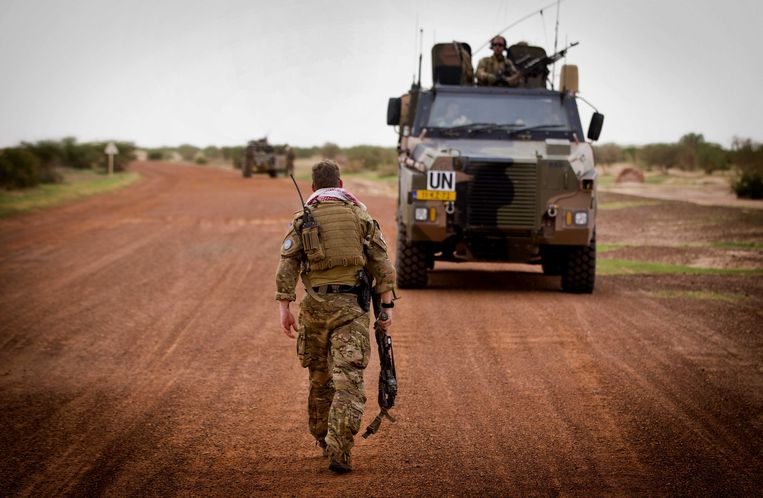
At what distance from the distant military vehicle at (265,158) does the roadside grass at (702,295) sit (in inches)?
1327

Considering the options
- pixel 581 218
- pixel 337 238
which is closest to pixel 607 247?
pixel 581 218

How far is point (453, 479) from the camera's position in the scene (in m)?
4.93

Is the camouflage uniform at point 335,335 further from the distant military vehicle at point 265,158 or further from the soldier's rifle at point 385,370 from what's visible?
the distant military vehicle at point 265,158

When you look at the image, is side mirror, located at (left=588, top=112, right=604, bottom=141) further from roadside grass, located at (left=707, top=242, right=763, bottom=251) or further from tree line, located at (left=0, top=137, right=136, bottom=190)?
tree line, located at (left=0, top=137, right=136, bottom=190)

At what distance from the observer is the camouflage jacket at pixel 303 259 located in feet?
16.9

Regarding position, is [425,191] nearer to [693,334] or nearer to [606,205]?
[693,334]

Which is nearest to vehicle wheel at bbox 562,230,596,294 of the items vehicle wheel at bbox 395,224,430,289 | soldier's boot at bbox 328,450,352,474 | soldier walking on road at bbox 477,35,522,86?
vehicle wheel at bbox 395,224,430,289

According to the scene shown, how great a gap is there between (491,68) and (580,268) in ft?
10.1

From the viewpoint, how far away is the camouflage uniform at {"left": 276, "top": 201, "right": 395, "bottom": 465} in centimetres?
502

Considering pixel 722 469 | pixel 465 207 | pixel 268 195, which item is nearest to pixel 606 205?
pixel 268 195

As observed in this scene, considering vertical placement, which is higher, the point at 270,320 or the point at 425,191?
the point at 425,191

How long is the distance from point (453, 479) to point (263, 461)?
107 centimetres

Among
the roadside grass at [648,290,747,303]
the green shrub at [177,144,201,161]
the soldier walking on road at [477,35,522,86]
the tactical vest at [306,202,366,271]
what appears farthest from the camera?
the green shrub at [177,144,201,161]

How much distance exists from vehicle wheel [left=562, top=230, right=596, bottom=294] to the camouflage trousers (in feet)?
20.9
